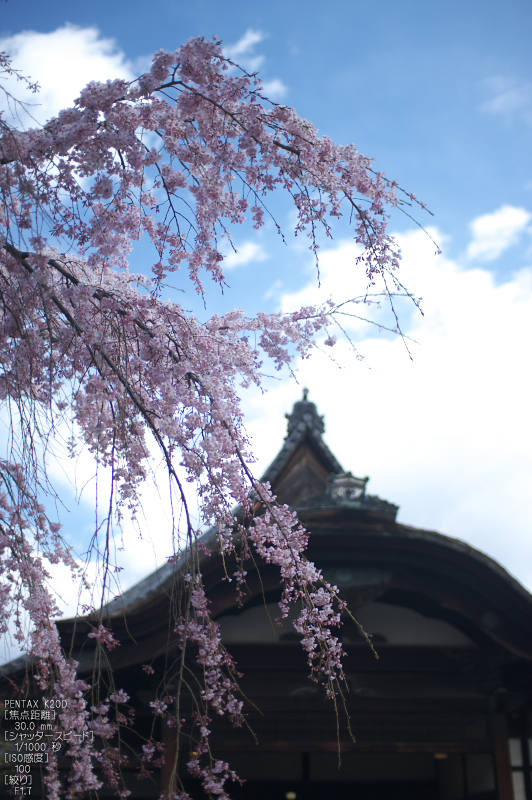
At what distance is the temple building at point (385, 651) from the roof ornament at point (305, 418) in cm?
420

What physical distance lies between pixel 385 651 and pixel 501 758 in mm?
1318

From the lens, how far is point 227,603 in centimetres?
605

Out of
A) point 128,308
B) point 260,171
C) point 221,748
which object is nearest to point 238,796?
point 221,748

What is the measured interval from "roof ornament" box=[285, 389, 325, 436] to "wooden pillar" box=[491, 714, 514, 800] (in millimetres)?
5538

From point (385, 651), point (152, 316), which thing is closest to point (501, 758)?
point (385, 651)

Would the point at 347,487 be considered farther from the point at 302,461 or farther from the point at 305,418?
the point at 305,418

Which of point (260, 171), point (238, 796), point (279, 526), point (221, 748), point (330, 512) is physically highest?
point (260, 171)

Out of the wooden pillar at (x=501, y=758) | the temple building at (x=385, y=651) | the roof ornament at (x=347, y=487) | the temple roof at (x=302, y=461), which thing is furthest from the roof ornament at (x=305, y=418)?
the wooden pillar at (x=501, y=758)

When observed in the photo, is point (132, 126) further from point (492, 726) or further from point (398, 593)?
point (492, 726)

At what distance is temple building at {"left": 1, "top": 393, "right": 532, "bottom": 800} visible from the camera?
607cm

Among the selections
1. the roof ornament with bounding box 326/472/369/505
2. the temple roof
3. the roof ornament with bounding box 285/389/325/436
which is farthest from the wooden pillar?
the roof ornament with bounding box 285/389/325/436

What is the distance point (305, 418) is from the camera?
37.7 ft

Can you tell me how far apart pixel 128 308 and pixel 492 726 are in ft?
17.2

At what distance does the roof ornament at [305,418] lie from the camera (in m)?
11.2
